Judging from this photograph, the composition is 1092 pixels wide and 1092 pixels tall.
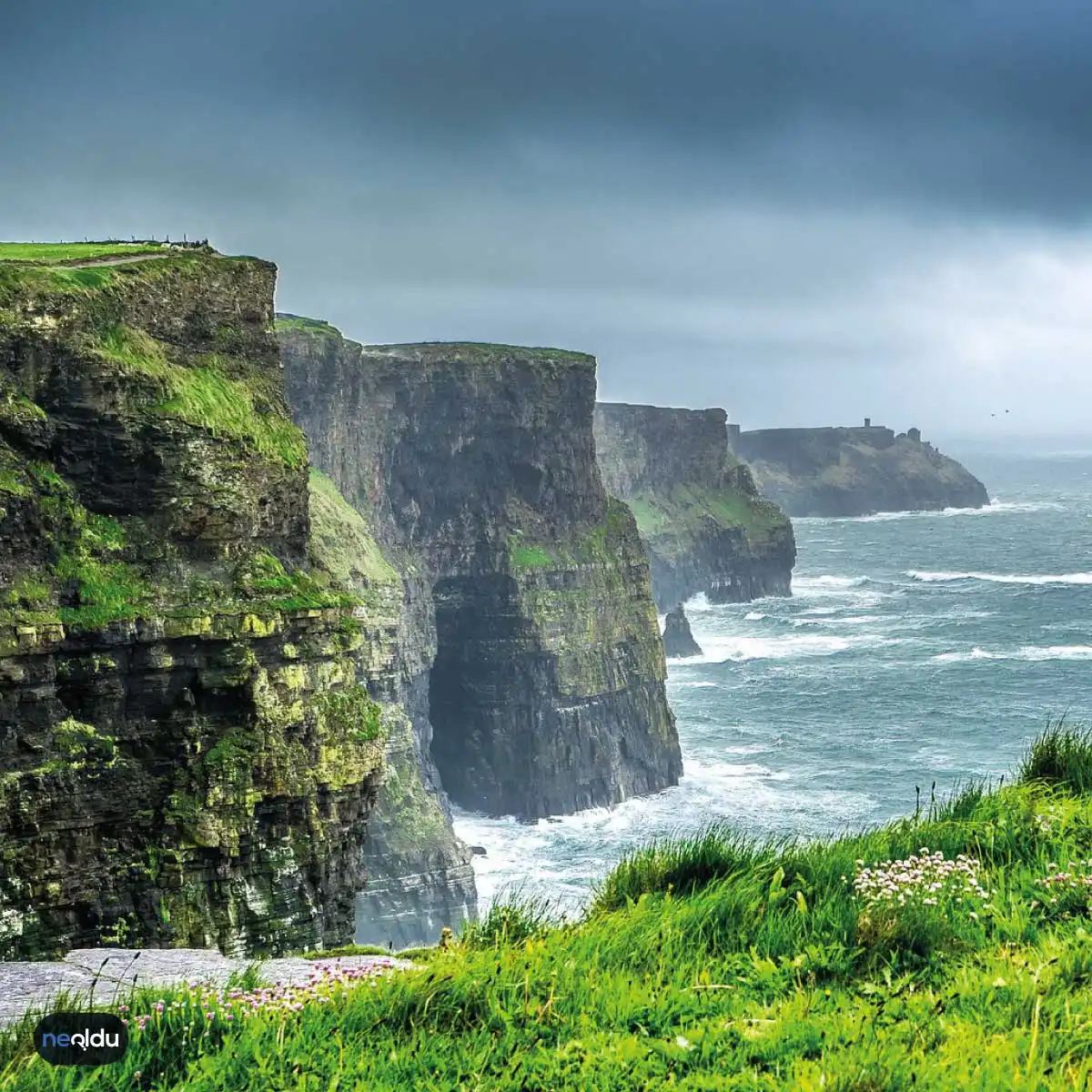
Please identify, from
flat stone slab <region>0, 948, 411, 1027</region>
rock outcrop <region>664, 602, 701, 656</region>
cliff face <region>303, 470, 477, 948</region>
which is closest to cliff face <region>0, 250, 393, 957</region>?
flat stone slab <region>0, 948, 411, 1027</region>

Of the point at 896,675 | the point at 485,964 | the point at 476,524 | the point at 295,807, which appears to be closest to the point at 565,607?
the point at 476,524

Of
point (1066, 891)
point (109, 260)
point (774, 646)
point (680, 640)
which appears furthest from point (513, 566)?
point (1066, 891)

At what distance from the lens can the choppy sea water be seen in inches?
2692

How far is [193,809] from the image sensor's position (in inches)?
1015

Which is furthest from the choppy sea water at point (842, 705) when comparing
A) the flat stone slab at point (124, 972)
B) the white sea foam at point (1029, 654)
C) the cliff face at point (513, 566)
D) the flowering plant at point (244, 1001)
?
the flowering plant at point (244, 1001)

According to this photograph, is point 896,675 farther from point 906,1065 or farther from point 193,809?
point 906,1065

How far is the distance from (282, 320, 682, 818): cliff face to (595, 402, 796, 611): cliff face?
5408 cm

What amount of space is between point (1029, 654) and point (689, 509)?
51357mm

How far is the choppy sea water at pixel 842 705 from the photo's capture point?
2692 inches

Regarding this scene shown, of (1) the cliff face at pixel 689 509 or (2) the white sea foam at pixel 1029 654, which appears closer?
(2) the white sea foam at pixel 1029 654

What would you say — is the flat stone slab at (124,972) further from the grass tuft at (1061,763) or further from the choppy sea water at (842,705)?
the choppy sea water at (842,705)

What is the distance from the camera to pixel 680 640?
115625mm

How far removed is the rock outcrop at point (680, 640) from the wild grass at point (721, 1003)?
351ft

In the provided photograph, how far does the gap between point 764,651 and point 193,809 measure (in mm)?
93545
